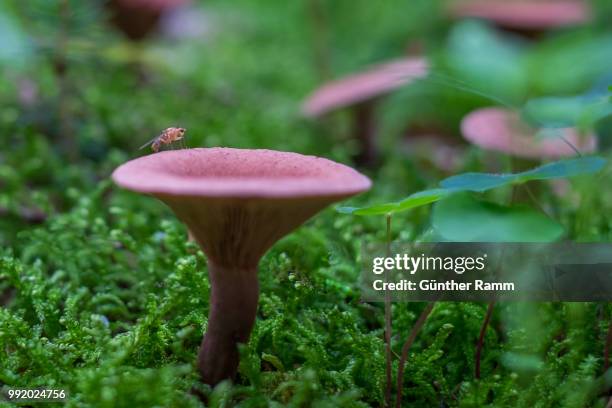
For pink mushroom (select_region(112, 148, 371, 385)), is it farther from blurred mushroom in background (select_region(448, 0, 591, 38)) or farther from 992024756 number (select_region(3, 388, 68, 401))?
blurred mushroom in background (select_region(448, 0, 591, 38))

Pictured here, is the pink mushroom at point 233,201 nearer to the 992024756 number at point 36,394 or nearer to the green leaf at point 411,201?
the green leaf at point 411,201

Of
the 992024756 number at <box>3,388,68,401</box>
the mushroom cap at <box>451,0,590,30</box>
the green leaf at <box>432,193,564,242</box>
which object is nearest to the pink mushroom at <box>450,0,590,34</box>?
the mushroom cap at <box>451,0,590,30</box>

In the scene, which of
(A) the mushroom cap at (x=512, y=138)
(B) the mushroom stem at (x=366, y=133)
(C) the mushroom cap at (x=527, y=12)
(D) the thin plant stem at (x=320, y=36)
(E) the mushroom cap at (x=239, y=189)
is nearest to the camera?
(E) the mushroom cap at (x=239, y=189)

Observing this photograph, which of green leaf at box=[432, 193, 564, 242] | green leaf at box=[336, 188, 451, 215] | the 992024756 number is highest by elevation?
A: green leaf at box=[336, 188, 451, 215]

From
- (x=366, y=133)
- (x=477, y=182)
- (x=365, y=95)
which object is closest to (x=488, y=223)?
(x=477, y=182)

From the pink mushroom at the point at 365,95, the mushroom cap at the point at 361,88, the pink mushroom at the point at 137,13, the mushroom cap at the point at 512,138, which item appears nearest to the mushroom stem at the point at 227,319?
the mushroom cap at the point at 512,138

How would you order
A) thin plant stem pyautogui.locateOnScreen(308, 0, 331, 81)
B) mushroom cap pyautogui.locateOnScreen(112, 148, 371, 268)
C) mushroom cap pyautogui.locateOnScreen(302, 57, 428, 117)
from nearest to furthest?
mushroom cap pyautogui.locateOnScreen(112, 148, 371, 268), mushroom cap pyautogui.locateOnScreen(302, 57, 428, 117), thin plant stem pyautogui.locateOnScreen(308, 0, 331, 81)
